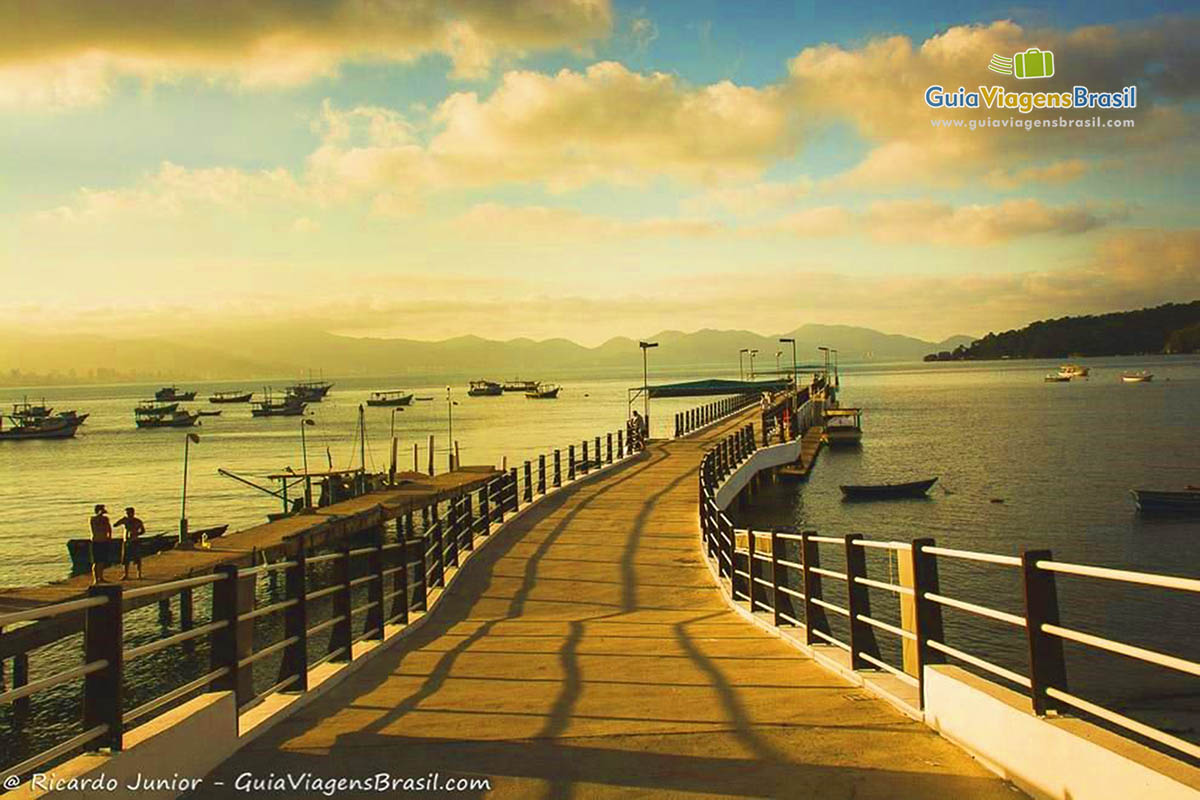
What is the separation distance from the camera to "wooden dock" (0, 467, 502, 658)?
1839cm

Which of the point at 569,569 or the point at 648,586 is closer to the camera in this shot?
the point at 648,586

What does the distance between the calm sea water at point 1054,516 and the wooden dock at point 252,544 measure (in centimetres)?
1254

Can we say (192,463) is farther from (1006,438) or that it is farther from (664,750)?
(664,750)

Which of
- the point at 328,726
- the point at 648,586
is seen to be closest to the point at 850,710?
the point at 328,726

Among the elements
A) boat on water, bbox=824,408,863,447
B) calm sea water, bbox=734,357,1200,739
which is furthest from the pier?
boat on water, bbox=824,408,863,447

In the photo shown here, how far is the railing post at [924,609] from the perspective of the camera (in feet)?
20.1

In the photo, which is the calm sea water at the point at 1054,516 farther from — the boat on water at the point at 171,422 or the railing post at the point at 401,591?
the boat on water at the point at 171,422

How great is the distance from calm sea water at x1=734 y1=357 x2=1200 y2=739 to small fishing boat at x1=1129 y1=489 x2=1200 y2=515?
82 centimetres

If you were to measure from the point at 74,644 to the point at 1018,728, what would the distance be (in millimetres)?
23301

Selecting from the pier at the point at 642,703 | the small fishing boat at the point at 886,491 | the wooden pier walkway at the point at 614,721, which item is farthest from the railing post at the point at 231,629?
the small fishing boat at the point at 886,491

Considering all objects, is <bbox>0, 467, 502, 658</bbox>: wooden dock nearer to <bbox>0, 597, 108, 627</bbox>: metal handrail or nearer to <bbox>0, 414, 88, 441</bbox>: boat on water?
<bbox>0, 597, 108, 627</bbox>: metal handrail

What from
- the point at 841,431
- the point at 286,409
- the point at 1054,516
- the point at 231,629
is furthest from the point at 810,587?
the point at 286,409

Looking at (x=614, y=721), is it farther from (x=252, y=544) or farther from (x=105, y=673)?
(x=252, y=544)

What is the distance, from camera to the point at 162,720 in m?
5.37
